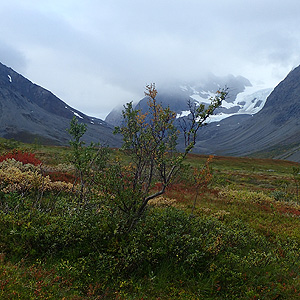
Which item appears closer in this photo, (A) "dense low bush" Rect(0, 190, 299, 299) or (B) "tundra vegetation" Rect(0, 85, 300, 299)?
(B) "tundra vegetation" Rect(0, 85, 300, 299)

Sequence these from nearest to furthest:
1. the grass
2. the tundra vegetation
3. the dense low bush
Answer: the grass → the tundra vegetation → the dense low bush

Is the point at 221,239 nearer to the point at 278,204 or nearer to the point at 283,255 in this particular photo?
the point at 283,255

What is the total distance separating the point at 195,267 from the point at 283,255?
3966mm

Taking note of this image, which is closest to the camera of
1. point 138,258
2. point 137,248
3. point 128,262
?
point 128,262

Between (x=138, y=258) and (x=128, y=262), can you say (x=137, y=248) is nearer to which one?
(x=138, y=258)

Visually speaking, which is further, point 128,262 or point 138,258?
point 138,258

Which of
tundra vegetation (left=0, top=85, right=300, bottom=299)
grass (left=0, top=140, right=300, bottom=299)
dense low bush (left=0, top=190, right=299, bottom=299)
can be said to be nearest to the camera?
grass (left=0, top=140, right=300, bottom=299)

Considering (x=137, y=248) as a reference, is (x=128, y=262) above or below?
below

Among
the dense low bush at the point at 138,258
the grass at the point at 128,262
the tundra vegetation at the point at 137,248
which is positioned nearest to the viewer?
the grass at the point at 128,262

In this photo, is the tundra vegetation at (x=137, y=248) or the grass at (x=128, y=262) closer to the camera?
the grass at (x=128, y=262)

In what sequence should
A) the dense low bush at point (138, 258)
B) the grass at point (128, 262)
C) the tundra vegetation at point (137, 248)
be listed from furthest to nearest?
the dense low bush at point (138, 258), the tundra vegetation at point (137, 248), the grass at point (128, 262)

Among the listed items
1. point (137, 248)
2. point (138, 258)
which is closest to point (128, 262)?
point (138, 258)

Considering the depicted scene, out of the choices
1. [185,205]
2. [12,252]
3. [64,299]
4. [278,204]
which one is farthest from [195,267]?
[278,204]

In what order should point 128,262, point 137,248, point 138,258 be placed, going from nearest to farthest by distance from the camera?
point 128,262 → point 138,258 → point 137,248
